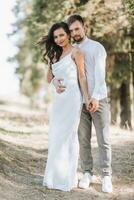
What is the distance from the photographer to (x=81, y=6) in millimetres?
16500

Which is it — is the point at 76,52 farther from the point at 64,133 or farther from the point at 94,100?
the point at 64,133

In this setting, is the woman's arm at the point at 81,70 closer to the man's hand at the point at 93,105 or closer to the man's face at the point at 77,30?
the man's hand at the point at 93,105

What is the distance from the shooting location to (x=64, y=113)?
8586 millimetres

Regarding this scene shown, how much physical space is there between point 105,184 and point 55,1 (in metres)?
9.71

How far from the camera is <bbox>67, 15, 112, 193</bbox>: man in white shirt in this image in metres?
8.32

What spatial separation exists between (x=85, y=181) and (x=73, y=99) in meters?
1.33

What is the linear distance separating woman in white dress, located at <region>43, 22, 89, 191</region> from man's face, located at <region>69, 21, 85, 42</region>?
0.44ft

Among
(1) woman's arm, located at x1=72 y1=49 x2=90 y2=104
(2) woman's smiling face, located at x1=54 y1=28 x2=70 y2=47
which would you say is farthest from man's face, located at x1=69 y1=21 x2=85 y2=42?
(1) woman's arm, located at x1=72 y1=49 x2=90 y2=104

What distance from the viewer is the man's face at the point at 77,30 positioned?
838 centimetres

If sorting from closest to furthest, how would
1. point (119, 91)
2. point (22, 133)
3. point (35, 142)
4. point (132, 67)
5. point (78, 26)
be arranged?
point (78, 26)
point (35, 142)
point (22, 133)
point (132, 67)
point (119, 91)

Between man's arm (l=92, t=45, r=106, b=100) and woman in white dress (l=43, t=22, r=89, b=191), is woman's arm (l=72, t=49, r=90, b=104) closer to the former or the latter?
woman in white dress (l=43, t=22, r=89, b=191)

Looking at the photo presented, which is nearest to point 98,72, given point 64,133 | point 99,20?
point 64,133

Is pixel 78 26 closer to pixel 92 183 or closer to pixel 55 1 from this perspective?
pixel 92 183

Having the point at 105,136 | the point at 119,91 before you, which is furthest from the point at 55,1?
the point at 105,136
